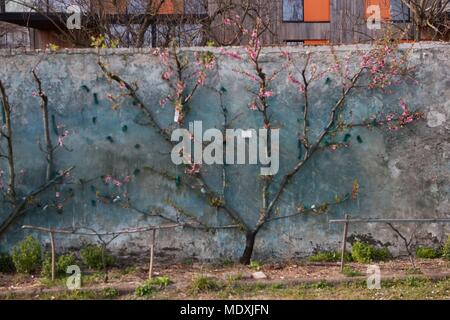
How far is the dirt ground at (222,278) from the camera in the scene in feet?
17.8

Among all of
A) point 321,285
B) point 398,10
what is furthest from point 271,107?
point 398,10

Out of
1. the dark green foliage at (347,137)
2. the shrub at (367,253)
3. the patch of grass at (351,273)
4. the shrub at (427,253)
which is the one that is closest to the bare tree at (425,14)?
the dark green foliage at (347,137)

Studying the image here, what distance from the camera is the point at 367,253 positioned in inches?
249

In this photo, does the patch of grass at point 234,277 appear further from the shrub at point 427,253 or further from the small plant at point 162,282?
the shrub at point 427,253

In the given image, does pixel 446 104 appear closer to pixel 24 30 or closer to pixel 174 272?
pixel 174 272

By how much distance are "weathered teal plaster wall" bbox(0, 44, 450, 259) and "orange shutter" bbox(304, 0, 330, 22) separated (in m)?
10.8

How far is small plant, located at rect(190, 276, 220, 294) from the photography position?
17.7 feet

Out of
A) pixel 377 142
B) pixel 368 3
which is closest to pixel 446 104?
pixel 377 142

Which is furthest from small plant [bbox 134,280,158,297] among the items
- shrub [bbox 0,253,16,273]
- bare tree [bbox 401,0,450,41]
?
bare tree [bbox 401,0,450,41]

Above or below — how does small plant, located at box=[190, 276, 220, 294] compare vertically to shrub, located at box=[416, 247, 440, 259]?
below

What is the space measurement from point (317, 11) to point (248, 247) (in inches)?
471

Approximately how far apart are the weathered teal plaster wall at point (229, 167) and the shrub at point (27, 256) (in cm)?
38

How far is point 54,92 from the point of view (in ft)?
21.6
